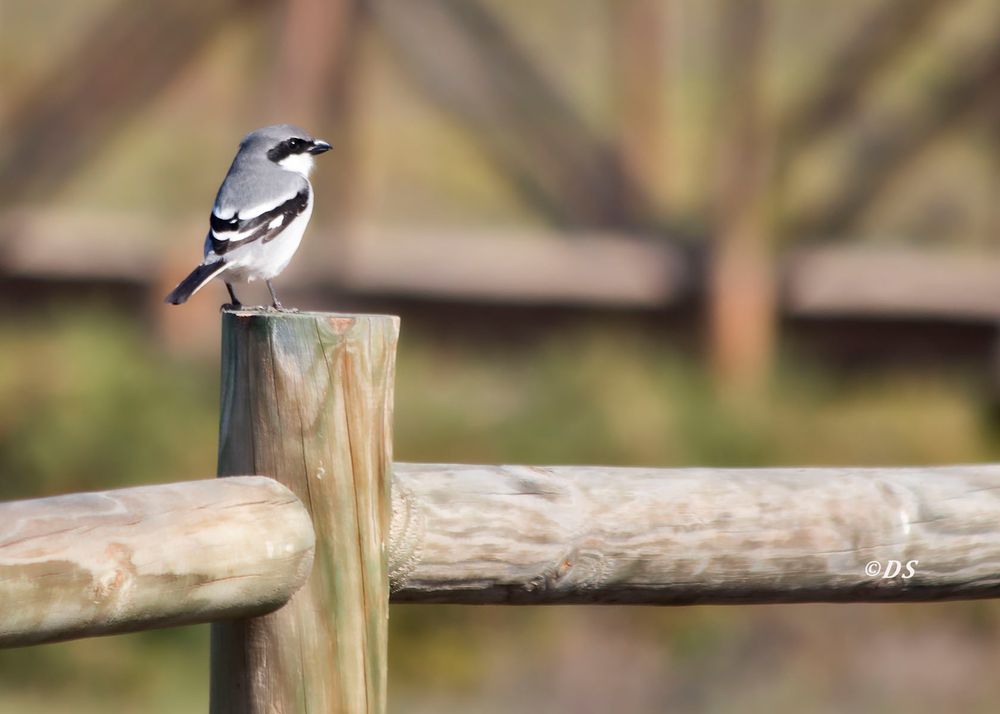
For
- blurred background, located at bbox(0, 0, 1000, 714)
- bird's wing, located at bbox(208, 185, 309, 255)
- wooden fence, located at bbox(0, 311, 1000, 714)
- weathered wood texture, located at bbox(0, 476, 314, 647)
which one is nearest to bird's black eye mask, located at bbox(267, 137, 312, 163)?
bird's wing, located at bbox(208, 185, 309, 255)

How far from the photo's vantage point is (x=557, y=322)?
26.8 feet

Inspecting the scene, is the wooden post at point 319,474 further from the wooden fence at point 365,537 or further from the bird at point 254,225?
the bird at point 254,225

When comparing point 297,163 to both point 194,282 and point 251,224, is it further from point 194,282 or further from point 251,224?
point 194,282

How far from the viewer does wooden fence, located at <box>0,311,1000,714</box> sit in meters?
1.88

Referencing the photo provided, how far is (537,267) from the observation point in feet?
26.3

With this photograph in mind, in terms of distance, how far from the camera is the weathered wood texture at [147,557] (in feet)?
5.88

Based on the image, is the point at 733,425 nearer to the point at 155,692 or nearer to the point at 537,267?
the point at 537,267

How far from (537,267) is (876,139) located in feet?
12.9

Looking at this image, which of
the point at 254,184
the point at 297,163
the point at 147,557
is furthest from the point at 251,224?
the point at 147,557

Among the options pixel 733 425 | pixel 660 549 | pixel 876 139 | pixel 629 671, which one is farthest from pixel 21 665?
pixel 876 139

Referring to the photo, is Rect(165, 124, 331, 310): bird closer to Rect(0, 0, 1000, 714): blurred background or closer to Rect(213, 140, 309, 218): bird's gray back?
Rect(213, 140, 309, 218): bird's gray back

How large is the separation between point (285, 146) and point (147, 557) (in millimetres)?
2169

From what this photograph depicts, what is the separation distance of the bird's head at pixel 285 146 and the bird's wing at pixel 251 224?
33 cm

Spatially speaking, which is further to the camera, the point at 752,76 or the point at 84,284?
the point at 84,284
